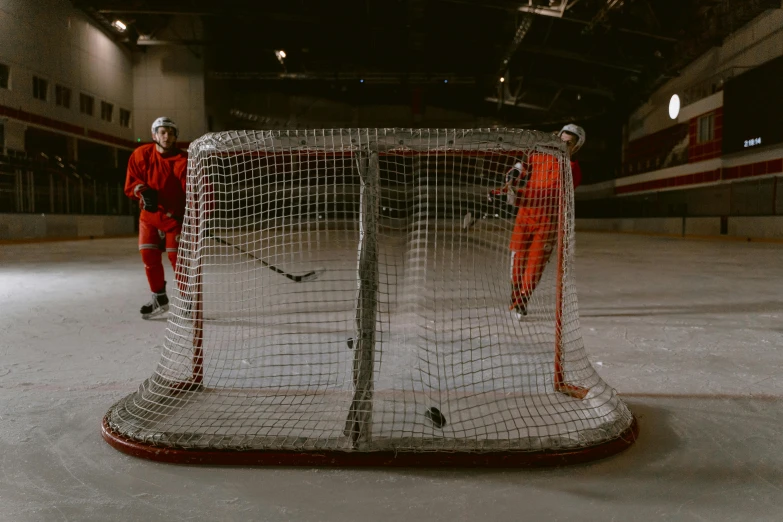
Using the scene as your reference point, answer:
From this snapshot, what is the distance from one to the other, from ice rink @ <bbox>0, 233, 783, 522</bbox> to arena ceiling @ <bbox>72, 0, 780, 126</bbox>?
11086 millimetres

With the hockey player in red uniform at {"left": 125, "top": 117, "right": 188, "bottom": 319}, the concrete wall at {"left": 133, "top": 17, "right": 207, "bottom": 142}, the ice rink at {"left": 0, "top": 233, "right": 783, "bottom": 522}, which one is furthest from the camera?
the concrete wall at {"left": 133, "top": 17, "right": 207, "bottom": 142}

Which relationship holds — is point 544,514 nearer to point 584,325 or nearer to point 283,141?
point 283,141

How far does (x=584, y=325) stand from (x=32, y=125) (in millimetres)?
14961

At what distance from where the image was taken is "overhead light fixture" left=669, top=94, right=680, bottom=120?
17.2 meters

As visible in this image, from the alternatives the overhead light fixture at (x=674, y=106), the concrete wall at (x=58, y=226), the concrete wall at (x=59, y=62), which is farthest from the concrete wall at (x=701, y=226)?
the concrete wall at (x=59, y=62)

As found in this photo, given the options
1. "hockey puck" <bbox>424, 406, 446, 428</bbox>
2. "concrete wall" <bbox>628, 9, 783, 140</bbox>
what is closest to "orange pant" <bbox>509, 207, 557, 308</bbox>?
"hockey puck" <bbox>424, 406, 446, 428</bbox>

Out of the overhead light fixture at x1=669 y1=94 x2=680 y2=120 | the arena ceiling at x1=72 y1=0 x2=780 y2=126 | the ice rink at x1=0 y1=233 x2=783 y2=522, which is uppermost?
the arena ceiling at x1=72 y1=0 x2=780 y2=126

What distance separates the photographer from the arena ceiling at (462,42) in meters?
13.1

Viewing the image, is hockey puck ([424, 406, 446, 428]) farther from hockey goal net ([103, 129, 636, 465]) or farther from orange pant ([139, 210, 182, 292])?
orange pant ([139, 210, 182, 292])

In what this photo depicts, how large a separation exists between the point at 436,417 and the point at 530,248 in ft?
6.35

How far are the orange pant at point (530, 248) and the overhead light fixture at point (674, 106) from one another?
1619 cm

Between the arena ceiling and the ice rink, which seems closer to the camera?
the ice rink

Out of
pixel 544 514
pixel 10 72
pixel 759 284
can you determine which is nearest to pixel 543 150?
pixel 544 514

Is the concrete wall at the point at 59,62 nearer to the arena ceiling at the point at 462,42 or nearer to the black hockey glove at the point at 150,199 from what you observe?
the arena ceiling at the point at 462,42
